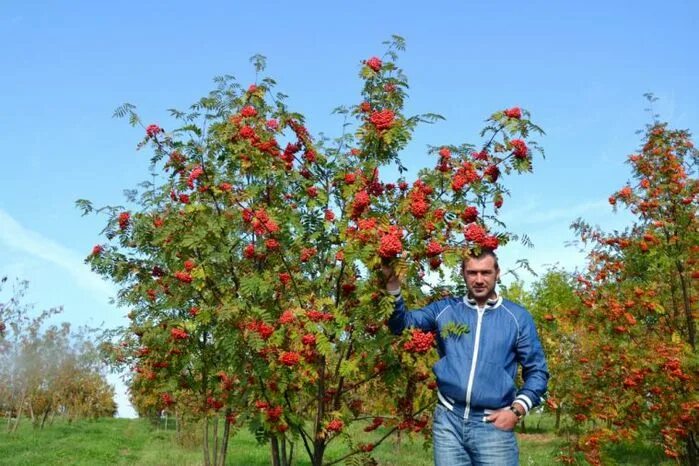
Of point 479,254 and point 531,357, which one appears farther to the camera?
point 479,254

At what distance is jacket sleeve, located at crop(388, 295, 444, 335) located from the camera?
461 cm

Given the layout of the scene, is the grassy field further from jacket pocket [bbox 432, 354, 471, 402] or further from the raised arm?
jacket pocket [bbox 432, 354, 471, 402]

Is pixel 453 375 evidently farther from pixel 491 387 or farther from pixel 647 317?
pixel 647 317

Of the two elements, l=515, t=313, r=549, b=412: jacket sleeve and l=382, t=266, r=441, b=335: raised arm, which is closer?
l=515, t=313, r=549, b=412: jacket sleeve

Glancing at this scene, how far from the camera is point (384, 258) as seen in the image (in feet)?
15.0

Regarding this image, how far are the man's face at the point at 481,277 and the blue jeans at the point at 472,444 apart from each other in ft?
2.64

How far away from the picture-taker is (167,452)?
17.4 meters

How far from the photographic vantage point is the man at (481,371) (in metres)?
4.07

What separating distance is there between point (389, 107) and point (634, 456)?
42.4ft

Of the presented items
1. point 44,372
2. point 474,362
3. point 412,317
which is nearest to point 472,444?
point 474,362

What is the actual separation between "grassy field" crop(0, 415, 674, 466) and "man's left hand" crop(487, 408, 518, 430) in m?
8.57

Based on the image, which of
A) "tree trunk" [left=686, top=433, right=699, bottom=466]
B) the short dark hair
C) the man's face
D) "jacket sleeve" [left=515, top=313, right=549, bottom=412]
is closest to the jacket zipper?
the man's face

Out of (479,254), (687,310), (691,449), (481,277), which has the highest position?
(687,310)

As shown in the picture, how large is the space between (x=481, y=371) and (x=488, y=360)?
9 cm
